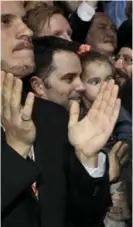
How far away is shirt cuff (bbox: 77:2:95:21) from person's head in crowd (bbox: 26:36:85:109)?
697 millimetres

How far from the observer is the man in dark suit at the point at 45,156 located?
1.03 m

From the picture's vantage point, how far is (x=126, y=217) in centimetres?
140

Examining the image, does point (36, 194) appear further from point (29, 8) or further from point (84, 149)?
point (29, 8)

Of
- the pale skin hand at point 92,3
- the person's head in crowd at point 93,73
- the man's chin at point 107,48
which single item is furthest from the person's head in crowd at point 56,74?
the pale skin hand at point 92,3

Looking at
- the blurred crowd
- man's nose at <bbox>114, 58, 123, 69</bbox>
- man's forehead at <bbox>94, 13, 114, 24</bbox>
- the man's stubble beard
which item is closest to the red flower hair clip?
the blurred crowd

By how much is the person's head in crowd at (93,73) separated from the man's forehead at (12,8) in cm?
49

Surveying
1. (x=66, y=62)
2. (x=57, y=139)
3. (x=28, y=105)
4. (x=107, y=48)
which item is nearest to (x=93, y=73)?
(x=66, y=62)

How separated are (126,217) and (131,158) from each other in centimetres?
15

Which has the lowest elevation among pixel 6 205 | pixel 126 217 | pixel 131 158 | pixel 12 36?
pixel 126 217

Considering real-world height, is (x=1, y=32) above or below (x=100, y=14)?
above

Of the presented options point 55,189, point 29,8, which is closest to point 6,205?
point 55,189

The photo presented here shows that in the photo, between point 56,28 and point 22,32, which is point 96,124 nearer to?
point 22,32

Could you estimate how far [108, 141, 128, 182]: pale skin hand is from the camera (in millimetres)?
1396

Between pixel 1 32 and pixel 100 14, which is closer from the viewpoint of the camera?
pixel 1 32
